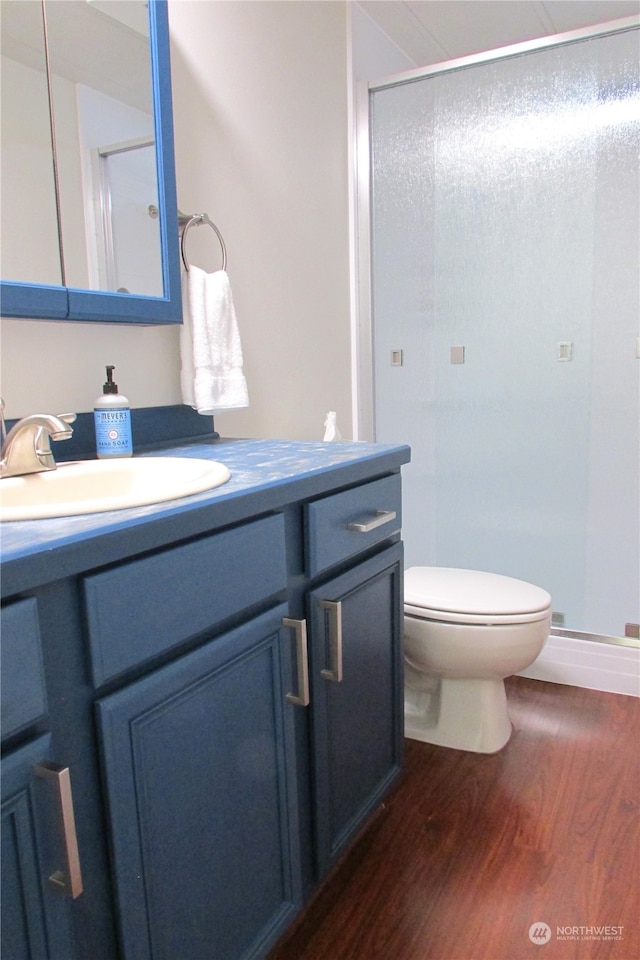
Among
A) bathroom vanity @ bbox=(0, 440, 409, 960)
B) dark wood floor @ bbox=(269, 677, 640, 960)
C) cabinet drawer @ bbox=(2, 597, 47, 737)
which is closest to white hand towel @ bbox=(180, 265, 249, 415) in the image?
bathroom vanity @ bbox=(0, 440, 409, 960)

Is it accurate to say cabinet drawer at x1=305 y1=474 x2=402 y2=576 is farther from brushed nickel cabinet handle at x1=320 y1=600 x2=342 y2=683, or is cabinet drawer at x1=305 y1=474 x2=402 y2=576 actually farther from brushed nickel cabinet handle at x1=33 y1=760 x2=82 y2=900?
brushed nickel cabinet handle at x1=33 y1=760 x2=82 y2=900

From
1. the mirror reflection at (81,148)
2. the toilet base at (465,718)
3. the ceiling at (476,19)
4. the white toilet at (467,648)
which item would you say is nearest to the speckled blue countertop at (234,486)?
the mirror reflection at (81,148)

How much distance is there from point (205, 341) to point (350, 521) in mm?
521

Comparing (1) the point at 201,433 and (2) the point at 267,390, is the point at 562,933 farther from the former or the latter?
(2) the point at 267,390

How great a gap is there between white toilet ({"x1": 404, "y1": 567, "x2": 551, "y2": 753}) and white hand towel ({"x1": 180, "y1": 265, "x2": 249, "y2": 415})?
2.23 feet

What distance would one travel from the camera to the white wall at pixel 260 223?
124 centimetres

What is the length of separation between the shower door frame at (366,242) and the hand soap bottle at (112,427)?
1187 millimetres

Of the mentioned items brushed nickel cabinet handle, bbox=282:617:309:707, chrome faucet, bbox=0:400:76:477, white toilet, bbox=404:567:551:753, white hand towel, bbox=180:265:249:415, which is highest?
white hand towel, bbox=180:265:249:415

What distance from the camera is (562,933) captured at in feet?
3.70

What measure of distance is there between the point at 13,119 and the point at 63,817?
3.31 ft

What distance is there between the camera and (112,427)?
1.17 metres

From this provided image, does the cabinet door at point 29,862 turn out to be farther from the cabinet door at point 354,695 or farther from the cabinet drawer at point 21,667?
the cabinet door at point 354,695

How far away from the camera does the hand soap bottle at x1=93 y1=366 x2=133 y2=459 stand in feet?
3.82

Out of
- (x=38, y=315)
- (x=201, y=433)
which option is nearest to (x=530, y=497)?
(x=201, y=433)
